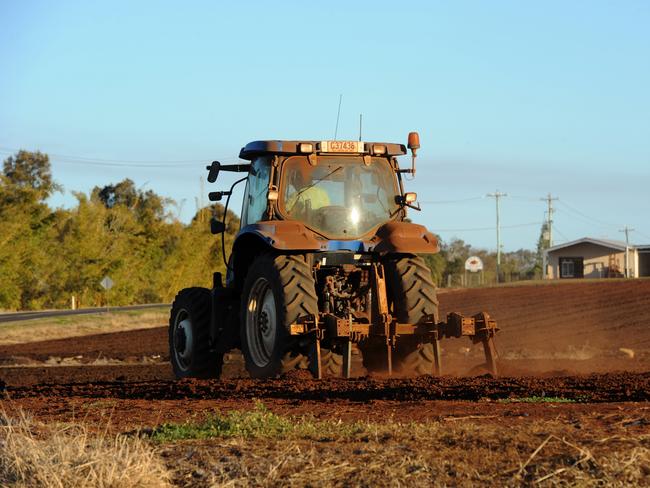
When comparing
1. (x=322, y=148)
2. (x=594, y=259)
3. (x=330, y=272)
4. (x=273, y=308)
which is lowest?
(x=273, y=308)

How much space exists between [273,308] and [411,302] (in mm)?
1577

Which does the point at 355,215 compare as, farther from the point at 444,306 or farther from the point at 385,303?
the point at 444,306

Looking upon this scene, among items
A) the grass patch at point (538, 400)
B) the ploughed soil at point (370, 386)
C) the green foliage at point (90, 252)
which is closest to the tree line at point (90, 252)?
the green foliage at point (90, 252)

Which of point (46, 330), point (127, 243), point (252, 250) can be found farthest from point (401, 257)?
point (127, 243)

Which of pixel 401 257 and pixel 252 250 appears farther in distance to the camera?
pixel 252 250

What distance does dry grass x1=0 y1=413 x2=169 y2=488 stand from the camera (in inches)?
234

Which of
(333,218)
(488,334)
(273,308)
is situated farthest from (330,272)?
(488,334)

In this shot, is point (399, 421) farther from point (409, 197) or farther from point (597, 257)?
point (597, 257)

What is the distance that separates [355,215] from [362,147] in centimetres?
86

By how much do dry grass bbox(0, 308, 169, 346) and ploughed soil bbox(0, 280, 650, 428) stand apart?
23.8ft

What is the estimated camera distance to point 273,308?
1246 cm

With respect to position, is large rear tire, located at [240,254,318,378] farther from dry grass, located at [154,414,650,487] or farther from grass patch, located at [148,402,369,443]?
dry grass, located at [154,414,650,487]

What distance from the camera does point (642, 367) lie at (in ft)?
51.8

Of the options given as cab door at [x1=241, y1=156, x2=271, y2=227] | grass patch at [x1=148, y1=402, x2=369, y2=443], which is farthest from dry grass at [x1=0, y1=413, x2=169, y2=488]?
cab door at [x1=241, y1=156, x2=271, y2=227]
